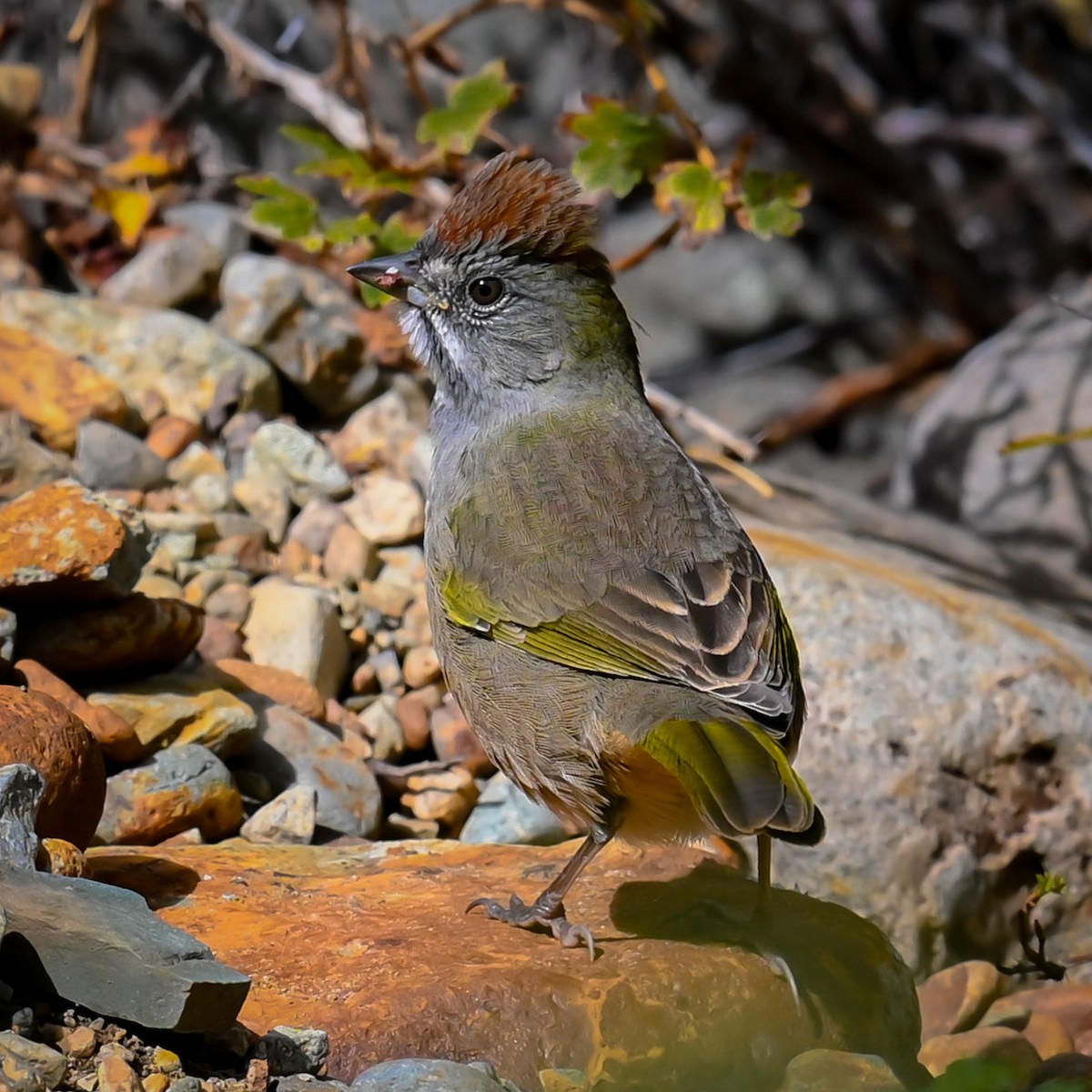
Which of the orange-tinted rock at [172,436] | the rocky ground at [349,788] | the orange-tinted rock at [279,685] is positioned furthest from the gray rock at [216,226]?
the orange-tinted rock at [279,685]

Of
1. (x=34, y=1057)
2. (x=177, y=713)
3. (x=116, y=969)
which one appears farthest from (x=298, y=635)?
(x=34, y=1057)

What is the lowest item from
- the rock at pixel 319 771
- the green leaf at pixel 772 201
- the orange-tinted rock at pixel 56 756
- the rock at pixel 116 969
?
the rock at pixel 319 771

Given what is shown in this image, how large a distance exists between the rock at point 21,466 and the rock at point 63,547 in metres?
0.82

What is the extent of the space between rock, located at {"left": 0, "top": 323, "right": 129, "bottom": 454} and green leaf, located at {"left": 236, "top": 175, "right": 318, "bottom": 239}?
2.33 ft

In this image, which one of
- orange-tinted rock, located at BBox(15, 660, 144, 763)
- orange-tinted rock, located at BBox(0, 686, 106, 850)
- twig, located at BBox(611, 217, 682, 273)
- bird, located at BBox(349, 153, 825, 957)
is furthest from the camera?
twig, located at BBox(611, 217, 682, 273)

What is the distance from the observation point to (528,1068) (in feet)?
9.45

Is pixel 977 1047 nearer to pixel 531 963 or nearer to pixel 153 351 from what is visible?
pixel 531 963

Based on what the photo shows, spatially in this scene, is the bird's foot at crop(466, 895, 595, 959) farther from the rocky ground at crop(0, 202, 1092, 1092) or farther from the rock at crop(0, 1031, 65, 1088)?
the rock at crop(0, 1031, 65, 1088)

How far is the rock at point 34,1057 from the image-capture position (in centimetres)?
231

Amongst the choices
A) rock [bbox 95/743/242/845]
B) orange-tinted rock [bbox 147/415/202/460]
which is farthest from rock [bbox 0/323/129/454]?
rock [bbox 95/743/242/845]

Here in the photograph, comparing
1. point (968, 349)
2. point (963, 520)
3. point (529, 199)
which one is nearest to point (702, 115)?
point (968, 349)

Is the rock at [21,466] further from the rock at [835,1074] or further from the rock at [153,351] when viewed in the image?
the rock at [835,1074]

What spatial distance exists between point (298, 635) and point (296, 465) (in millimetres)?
872

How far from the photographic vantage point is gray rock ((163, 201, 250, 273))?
6.07m
